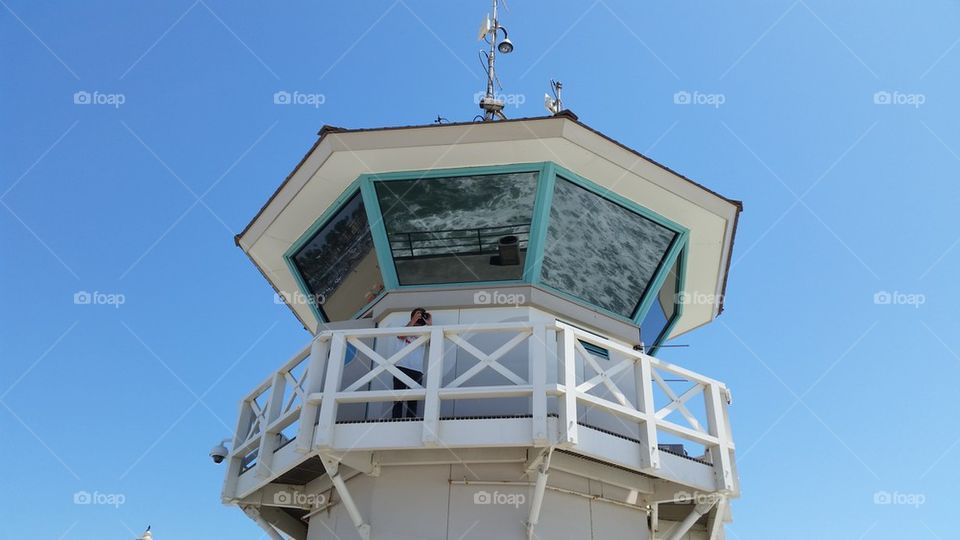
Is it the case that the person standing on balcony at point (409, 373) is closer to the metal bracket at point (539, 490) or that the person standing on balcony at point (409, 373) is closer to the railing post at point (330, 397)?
the railing post at point (330, 397)

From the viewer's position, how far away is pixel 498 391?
8.91 metres

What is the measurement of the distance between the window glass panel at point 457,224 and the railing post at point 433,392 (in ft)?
7.18

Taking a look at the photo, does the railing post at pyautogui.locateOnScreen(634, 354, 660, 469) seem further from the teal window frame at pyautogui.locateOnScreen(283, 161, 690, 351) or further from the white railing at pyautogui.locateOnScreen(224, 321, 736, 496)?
the teal window frame at pyautogui.locateOnScreen(283, 161, 690, 351)

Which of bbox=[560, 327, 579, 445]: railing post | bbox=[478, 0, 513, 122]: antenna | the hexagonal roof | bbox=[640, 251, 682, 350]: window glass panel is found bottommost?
bbox=[560, 327, 579, 445]: railing post

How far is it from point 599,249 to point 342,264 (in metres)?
3.83

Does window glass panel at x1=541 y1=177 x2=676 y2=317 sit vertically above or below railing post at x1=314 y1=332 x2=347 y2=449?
above

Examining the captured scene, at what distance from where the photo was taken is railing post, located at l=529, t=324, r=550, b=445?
862 cm

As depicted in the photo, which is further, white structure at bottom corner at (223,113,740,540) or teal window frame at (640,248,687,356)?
teal window frame at (640,248,687,356)

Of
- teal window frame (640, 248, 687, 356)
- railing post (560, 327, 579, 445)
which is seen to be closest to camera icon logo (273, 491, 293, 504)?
railing post (560, 327, 579, 445)

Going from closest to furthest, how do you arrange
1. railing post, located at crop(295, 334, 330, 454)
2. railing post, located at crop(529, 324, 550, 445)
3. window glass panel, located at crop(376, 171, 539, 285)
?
1. railing post, located at crop(529, 324, 550, 445)
2. railing post, located at crop(295, 334, 330, 454)
3. window glass panel, located at crop(376, 171, 539, 285)

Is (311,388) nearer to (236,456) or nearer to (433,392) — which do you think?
(433,392)

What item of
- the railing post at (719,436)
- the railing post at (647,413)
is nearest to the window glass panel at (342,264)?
the railing post at (647,413)

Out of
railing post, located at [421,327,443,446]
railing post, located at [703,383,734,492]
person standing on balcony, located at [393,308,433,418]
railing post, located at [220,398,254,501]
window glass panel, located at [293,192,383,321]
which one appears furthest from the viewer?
window glass panel, located at [293,192,383,321]

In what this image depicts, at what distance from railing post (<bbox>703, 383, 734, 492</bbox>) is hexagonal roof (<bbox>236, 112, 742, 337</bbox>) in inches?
123
